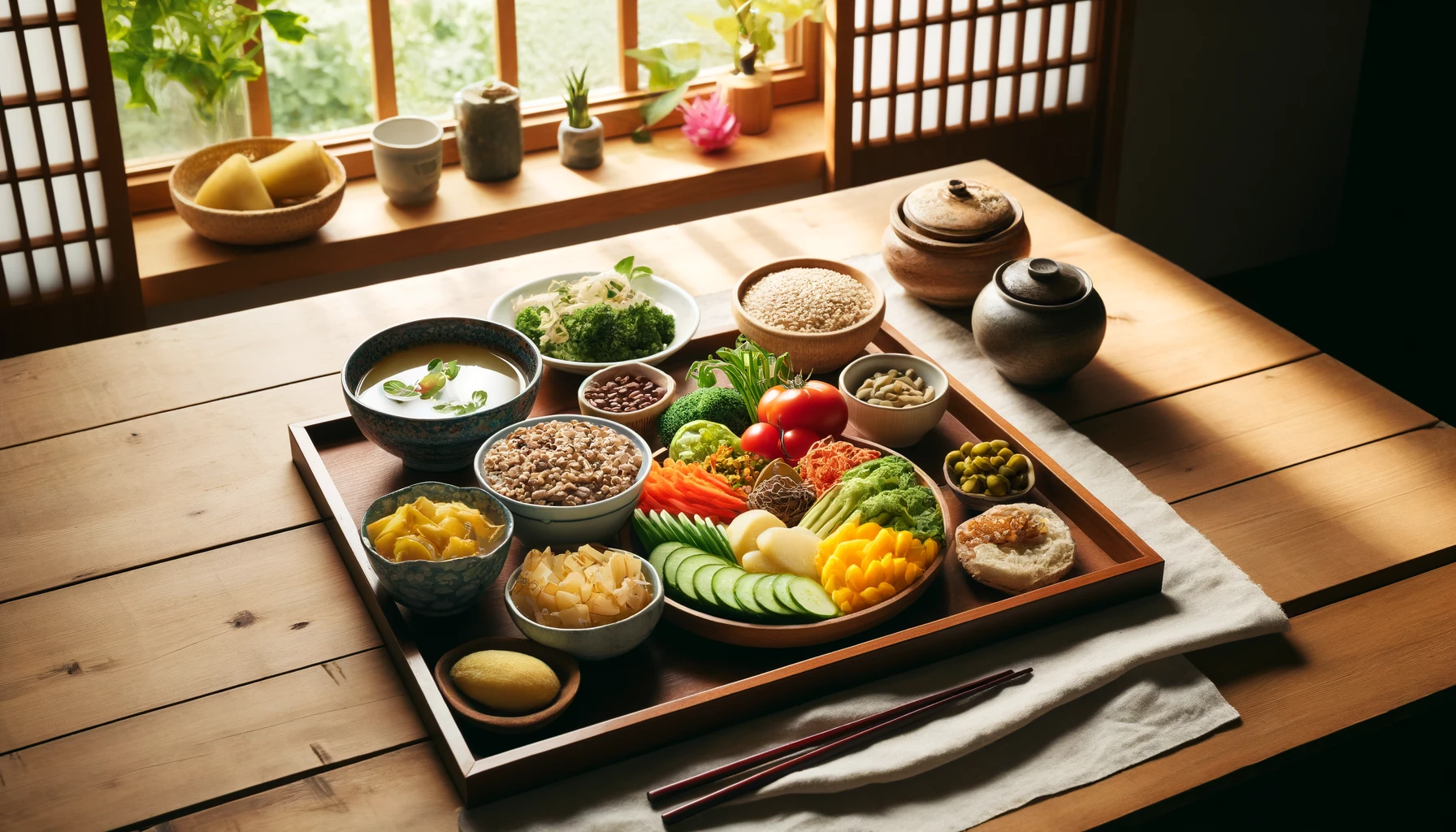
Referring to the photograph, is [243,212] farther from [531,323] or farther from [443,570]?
[443,570]

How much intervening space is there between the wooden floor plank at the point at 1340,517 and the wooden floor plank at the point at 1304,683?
0.14 feet

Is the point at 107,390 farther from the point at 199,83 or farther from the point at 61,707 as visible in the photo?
the point at 199,83

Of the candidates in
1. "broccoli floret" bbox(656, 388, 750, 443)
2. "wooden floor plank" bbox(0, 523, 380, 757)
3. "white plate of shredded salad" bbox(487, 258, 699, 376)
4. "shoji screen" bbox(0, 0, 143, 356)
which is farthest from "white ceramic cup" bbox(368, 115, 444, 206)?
"wooden floor plank" bbox(0, 523, 380, 757)

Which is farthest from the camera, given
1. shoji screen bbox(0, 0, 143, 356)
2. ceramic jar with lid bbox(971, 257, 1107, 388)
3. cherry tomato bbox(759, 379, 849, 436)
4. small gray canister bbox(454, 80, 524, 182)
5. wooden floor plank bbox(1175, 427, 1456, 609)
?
small gray canister bbox(454, 80, 524, 182)

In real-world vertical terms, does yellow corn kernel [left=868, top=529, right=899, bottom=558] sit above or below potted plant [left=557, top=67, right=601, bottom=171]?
below

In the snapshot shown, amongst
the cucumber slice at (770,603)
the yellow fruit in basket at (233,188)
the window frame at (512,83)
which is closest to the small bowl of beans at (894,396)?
the cucumber slice at (770,603)

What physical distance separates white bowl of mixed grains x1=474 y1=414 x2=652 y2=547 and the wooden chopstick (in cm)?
43

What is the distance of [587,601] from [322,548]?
19.9 inches

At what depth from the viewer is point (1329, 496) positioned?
197 cm

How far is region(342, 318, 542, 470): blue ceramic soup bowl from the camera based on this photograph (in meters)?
1.91

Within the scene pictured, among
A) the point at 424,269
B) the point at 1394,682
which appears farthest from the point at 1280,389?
the point at 424,269

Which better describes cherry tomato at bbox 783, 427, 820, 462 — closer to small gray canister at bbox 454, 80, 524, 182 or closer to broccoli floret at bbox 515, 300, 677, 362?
broccoli floret at bbox 515, 300, 677, 362

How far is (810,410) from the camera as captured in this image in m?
2.01

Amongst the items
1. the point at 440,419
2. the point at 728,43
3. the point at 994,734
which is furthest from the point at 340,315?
the point at 728,43
